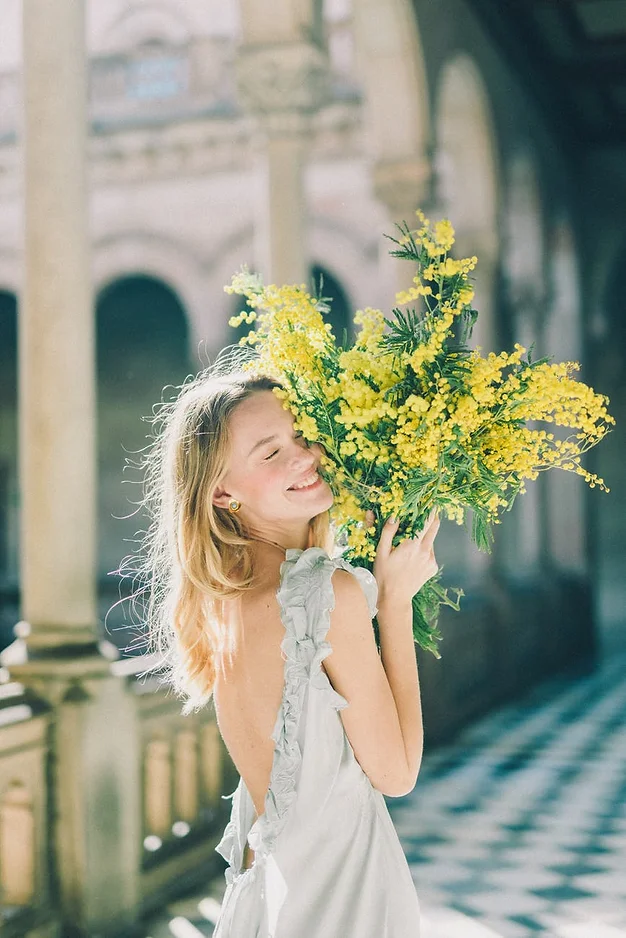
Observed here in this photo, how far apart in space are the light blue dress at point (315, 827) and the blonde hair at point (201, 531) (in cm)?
12

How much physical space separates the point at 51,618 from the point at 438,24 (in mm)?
5989

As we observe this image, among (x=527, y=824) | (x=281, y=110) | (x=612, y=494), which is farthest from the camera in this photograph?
(x=612, y=494)

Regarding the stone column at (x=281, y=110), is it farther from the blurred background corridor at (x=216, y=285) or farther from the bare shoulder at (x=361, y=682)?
the bare shoulder at (x=361, y=682)

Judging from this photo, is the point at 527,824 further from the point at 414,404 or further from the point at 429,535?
the point at 414,404

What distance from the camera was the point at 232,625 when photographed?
72.0 inches

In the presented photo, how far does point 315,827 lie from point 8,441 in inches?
624

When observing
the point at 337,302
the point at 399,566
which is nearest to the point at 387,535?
the point at 399,566

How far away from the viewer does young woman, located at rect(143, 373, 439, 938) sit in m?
1.75

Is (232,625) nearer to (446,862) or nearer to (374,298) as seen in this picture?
(446,862)

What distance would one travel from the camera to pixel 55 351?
4.41 metres

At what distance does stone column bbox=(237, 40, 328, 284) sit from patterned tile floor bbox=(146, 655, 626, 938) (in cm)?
305

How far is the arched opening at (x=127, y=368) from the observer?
643 inches

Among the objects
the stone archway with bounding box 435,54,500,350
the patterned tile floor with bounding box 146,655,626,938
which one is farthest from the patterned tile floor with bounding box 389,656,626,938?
the stone archway with bounding box 435,54,500,350

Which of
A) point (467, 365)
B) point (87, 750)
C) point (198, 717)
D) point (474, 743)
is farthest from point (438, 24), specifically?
point (467, 365)
